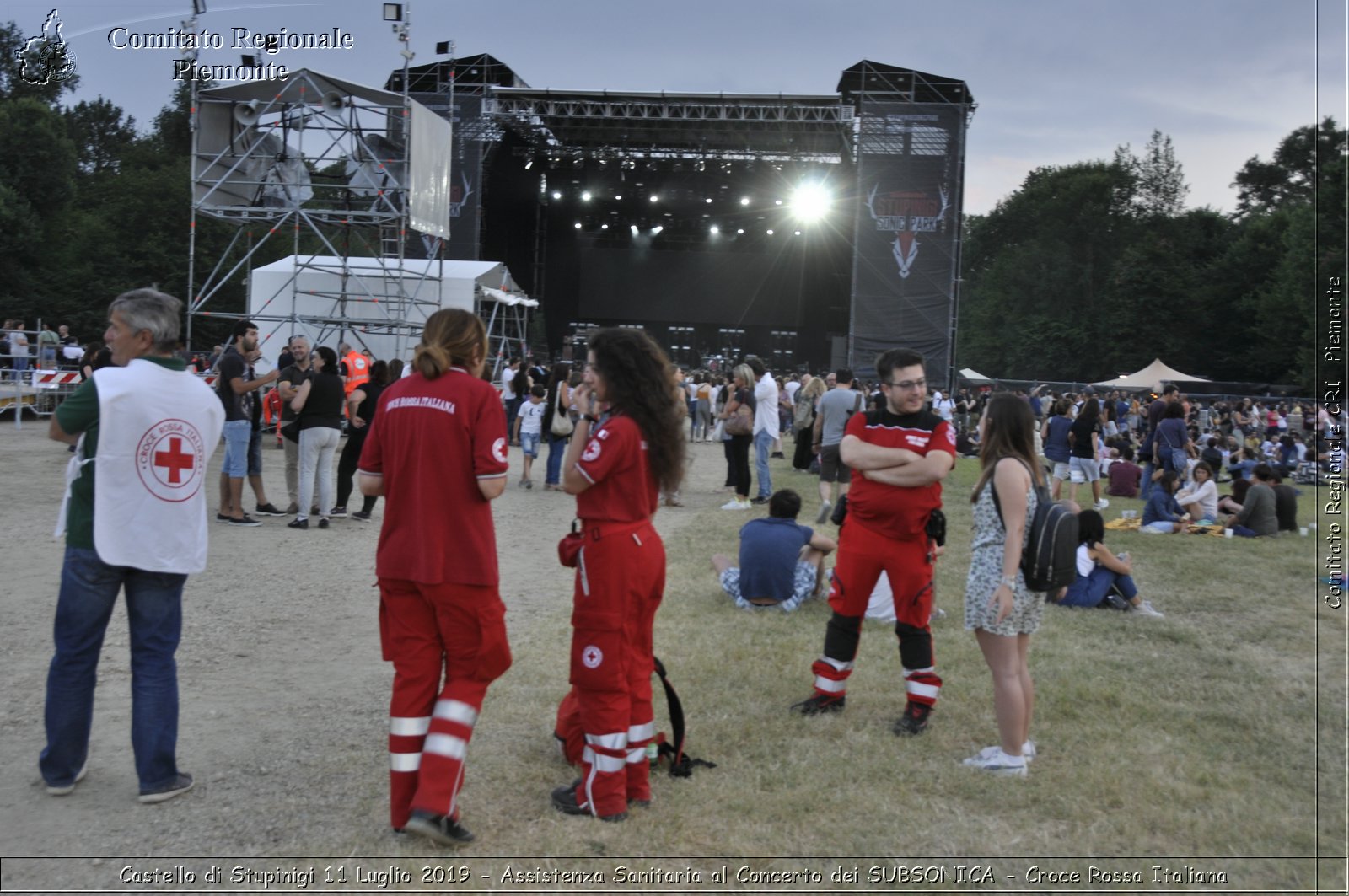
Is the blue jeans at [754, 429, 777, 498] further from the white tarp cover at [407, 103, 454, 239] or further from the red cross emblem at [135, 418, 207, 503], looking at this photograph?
the red cross emblem at [135, 418, 207, 503]

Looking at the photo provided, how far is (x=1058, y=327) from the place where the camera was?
59.1 m

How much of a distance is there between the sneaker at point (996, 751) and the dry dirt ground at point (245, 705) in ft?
5.59

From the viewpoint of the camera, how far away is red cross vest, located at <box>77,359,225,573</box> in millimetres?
3648

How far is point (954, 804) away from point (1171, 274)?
56490 mm

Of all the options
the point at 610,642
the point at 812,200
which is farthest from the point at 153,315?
the point at 812,200

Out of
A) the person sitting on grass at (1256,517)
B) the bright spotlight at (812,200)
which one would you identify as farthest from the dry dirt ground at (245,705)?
the bright spotlight at (812,200)

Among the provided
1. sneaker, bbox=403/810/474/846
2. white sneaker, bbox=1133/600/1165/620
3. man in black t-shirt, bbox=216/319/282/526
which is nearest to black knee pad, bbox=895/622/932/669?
sneaker, bbox=403/810/474/846

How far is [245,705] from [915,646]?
312 centimetres

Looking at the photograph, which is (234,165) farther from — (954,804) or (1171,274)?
(1171,274)

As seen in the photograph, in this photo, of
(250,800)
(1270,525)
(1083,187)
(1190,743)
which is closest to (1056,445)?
(1270,525)

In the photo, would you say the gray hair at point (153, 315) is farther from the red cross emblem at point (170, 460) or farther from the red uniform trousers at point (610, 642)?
the red uniform trousers at point (610, 642)

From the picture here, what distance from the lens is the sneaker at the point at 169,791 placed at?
3814 millimetres

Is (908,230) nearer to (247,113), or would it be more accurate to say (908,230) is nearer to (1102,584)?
(247,113)

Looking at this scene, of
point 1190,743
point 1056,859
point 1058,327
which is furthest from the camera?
point 1058,327
